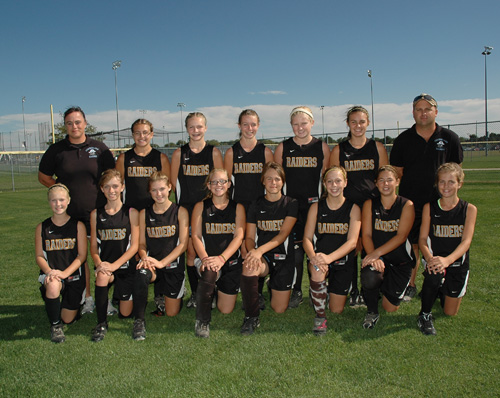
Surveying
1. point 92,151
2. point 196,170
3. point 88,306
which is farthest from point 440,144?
point 88,306

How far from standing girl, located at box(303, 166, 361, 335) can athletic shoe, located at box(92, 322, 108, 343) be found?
1.91 metres

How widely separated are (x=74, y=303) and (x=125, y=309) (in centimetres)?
47

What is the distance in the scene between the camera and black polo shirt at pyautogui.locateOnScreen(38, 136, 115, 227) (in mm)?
4051

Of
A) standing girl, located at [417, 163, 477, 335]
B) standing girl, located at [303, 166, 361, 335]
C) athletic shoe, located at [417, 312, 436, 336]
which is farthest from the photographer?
standing girl, located at [303, 166, 361, 335]

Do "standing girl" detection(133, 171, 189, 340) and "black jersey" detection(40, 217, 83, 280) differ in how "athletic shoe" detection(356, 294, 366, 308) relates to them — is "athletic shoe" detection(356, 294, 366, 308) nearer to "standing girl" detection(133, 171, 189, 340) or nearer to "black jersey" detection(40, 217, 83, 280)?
"standing girl" detection(133, 171, 189, 340)

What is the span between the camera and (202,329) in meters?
3.50

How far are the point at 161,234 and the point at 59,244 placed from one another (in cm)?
94

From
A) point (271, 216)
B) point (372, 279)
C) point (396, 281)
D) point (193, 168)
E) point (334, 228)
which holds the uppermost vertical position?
point (193, 168)

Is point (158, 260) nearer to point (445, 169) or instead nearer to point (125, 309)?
point (125, 309)

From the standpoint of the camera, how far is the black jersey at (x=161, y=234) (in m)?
3.96

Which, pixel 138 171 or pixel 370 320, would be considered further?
pixel 138 171

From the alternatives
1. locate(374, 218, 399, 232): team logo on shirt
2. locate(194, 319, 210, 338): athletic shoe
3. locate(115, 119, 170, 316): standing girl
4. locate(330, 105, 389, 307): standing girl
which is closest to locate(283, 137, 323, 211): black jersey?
locate(330, 105, 389, 307): standing girl

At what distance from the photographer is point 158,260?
3955mm

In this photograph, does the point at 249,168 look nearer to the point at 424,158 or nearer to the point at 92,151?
the point at 92,151
